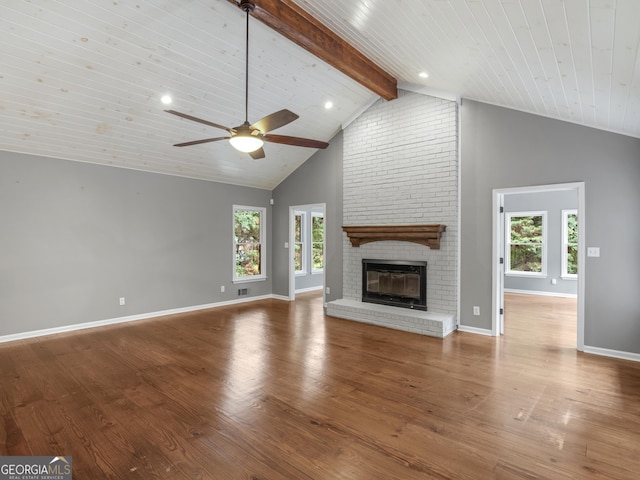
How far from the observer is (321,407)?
2.73 m

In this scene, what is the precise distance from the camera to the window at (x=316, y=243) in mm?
8852

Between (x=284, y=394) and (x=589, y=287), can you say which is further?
(x=589, y=287)

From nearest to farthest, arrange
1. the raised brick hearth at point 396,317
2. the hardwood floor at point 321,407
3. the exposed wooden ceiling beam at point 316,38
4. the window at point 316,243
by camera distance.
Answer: the hardwood floor at point 321,407, the exposed wooden ceiling beam at point 316,38, the raised brick hearth at point 396,317, the window at point 316,243

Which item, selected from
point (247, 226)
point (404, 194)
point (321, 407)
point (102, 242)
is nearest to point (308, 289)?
point (247, 226)

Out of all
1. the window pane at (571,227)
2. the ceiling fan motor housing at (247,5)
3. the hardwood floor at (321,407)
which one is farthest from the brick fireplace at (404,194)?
the window pane at (571,227)

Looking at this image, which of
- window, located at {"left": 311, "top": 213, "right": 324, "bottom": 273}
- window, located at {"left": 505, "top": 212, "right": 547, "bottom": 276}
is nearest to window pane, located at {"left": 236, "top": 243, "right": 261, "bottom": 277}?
window, located at {"left": 311, "top": 213, "right": 324, "bottom": 273}

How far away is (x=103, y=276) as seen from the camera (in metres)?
Answer: 5.33

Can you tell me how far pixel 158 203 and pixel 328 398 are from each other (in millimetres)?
4719

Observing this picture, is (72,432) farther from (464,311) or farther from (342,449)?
(464,311)

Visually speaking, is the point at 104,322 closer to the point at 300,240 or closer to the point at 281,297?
the point at 281,297

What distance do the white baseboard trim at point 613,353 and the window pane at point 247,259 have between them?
5.97 meters

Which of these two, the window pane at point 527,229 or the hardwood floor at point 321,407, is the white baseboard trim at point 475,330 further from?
the window pane at point 527,229

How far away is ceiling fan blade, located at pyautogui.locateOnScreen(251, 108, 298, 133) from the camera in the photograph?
2.74m

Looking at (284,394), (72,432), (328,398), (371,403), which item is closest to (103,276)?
(72,432)
